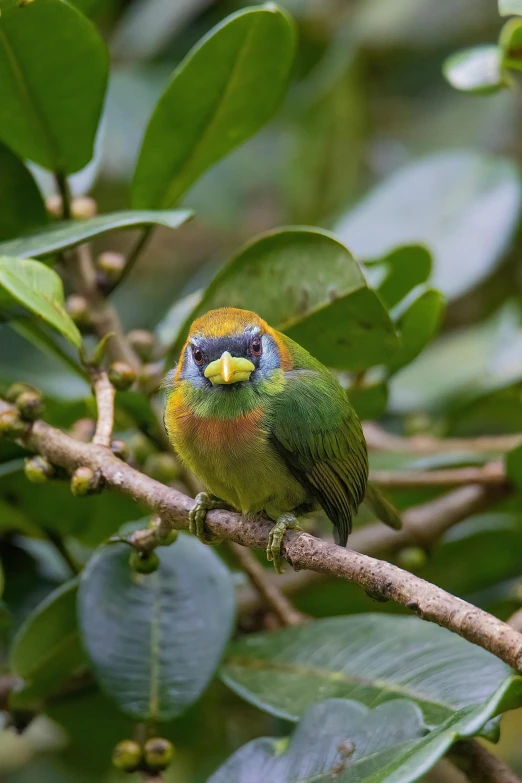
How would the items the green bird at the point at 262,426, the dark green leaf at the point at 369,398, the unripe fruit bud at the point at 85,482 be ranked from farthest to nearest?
1. the dark green leaf at the point at 369,398
2. the green bird at the point at 262,426
3. the unripe fruit bud at the point at 85,482

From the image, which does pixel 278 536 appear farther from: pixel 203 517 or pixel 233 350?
pixel 233 350

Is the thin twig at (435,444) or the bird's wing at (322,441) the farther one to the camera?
the thin twig at (435,444)

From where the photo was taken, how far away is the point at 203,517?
1.75 meters

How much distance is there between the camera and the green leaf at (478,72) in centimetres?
201

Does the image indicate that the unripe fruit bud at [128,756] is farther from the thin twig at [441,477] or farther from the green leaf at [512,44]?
the green leaf at [512,44]

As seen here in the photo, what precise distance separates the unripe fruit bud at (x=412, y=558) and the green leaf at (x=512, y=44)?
1.20 meters

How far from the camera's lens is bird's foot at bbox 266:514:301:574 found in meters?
1.61

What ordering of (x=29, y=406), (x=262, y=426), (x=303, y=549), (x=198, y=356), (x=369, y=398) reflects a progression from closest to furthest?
(x=303, y=549) < (x=29, y=406) < (x=262, y=426) < (x=198, y=356) < (x=369, y=398)

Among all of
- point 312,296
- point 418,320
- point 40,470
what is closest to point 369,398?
point 418,320

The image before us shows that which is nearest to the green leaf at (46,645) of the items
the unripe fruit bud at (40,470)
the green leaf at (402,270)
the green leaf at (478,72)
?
the unripe fruit bud at (40,470)

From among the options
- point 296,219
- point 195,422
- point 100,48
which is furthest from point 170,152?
point 296,219

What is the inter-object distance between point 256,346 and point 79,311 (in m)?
0.42

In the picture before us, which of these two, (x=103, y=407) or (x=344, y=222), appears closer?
(x=103, y=407)

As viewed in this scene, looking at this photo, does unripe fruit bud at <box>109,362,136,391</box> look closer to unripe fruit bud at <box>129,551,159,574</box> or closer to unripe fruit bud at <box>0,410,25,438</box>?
unripe fruit bud at <box>0,410,25,438</box>
